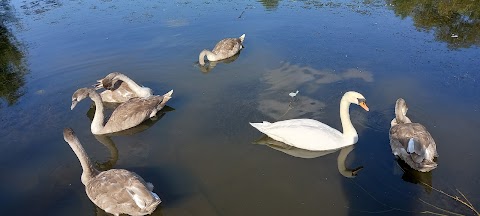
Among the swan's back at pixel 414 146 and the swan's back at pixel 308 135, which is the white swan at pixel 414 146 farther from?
the swan's back at pixel 308 135

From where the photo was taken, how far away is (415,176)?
720 cm

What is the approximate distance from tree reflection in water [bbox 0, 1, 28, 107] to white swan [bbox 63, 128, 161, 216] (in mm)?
5815

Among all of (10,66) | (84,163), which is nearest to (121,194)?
(84,163)

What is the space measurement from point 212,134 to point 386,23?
31.8 feet

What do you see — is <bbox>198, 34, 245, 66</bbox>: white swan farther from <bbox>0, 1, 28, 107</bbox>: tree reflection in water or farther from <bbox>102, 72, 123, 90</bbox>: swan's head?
<bbox>0, 1, 28, 107</bbox>: tree reflection in water

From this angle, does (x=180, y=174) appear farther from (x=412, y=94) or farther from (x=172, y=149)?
(x=412, y=94)

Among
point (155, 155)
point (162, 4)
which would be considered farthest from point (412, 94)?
point (162, 4)

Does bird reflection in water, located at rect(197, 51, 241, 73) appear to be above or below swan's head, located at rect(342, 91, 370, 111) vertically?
below

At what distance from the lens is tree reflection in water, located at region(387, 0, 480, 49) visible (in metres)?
13.5

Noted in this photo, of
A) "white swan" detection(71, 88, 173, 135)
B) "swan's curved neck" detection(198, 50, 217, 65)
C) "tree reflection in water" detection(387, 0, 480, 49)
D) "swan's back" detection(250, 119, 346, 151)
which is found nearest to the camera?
"swan's back" detection(250, 119, 346, 151)

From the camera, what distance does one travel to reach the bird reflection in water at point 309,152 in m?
7.40

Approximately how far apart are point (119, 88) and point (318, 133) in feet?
19.3

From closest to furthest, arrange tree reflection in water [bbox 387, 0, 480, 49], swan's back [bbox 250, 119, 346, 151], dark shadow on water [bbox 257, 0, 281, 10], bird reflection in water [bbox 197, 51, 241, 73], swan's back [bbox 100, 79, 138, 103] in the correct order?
swan's back [bbox 250, 119, 346, 151]
swan's back [bbox 100, 79, 138, 103]
bird reflection in water [bbox 197, 51, 241, 73]
tree reflection in water [bbox 387, 0, 480, 49]
dark shadow on water [bbox 257, 0, 281, 10]

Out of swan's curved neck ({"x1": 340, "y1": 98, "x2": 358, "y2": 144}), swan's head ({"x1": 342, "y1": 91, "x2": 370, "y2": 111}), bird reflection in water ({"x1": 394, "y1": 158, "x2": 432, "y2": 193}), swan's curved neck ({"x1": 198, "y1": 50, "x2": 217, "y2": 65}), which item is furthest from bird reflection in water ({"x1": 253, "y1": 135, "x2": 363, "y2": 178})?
swan's curved neck ({"x1": 198, "y1": 50, "x2": 217, "y2": 65})
